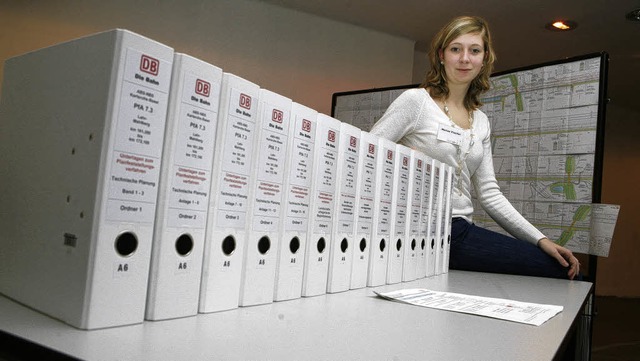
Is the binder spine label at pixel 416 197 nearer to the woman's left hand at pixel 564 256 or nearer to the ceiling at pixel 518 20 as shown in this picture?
the woman's left hand at pixel 564 256

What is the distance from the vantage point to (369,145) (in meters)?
0.91

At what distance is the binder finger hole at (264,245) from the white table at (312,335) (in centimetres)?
7

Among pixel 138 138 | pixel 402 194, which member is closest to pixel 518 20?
pixel 402 194

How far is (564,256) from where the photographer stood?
1.59 meters

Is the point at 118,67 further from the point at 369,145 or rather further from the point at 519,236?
the point at 519,236

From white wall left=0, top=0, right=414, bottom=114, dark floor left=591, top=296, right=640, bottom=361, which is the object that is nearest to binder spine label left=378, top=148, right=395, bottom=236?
dark floor left=591, top=296, right=640, bottom=361

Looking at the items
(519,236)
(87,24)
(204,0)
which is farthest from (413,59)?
(519,236)

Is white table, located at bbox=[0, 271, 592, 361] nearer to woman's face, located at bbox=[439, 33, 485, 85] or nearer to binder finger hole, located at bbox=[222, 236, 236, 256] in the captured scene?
binder finger hole, located at bbox=[222, 236, 236, 256]

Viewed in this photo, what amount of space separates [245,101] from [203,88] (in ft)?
0.23

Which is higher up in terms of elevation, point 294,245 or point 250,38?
point 250,38

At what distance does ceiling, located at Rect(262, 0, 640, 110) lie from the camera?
3856mm

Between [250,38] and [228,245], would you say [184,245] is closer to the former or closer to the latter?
[228,245]

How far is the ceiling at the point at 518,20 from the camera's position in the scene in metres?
3.86

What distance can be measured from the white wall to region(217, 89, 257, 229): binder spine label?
3131mm
